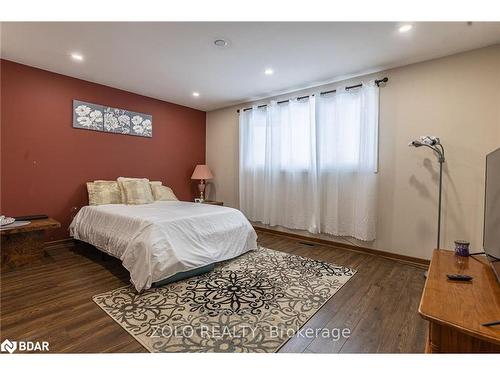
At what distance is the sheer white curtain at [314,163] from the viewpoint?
3.27 m

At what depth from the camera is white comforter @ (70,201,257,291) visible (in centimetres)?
223

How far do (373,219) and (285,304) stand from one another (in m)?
1.92

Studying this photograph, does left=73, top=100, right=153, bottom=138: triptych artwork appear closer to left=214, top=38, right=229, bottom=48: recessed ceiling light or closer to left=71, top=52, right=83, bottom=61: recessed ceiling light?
left=71, top=52, right=83, bottom=61: recessed ceiling light

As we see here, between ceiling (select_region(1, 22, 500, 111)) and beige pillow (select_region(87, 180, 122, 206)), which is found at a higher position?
ceiling (select_region(1, 22, 500, 111))

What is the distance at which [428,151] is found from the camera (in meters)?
2.88

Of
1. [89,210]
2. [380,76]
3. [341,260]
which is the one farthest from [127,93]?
[341,260]

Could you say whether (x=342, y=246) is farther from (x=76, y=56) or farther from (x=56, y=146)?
(x=56, y=146)

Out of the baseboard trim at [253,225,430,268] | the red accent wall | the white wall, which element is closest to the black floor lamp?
the white wall

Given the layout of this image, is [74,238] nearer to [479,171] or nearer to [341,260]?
[341,260]

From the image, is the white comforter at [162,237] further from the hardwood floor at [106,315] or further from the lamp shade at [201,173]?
the lamp shade at [201,173]

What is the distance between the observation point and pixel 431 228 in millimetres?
2889

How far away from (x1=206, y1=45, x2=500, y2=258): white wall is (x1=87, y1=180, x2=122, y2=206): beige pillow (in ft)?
12.2

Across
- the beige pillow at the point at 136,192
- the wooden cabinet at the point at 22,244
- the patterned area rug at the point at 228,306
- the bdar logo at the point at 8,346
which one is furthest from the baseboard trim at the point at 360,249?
the bdar logo at the point at 8,346

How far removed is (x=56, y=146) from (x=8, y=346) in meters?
2.80
